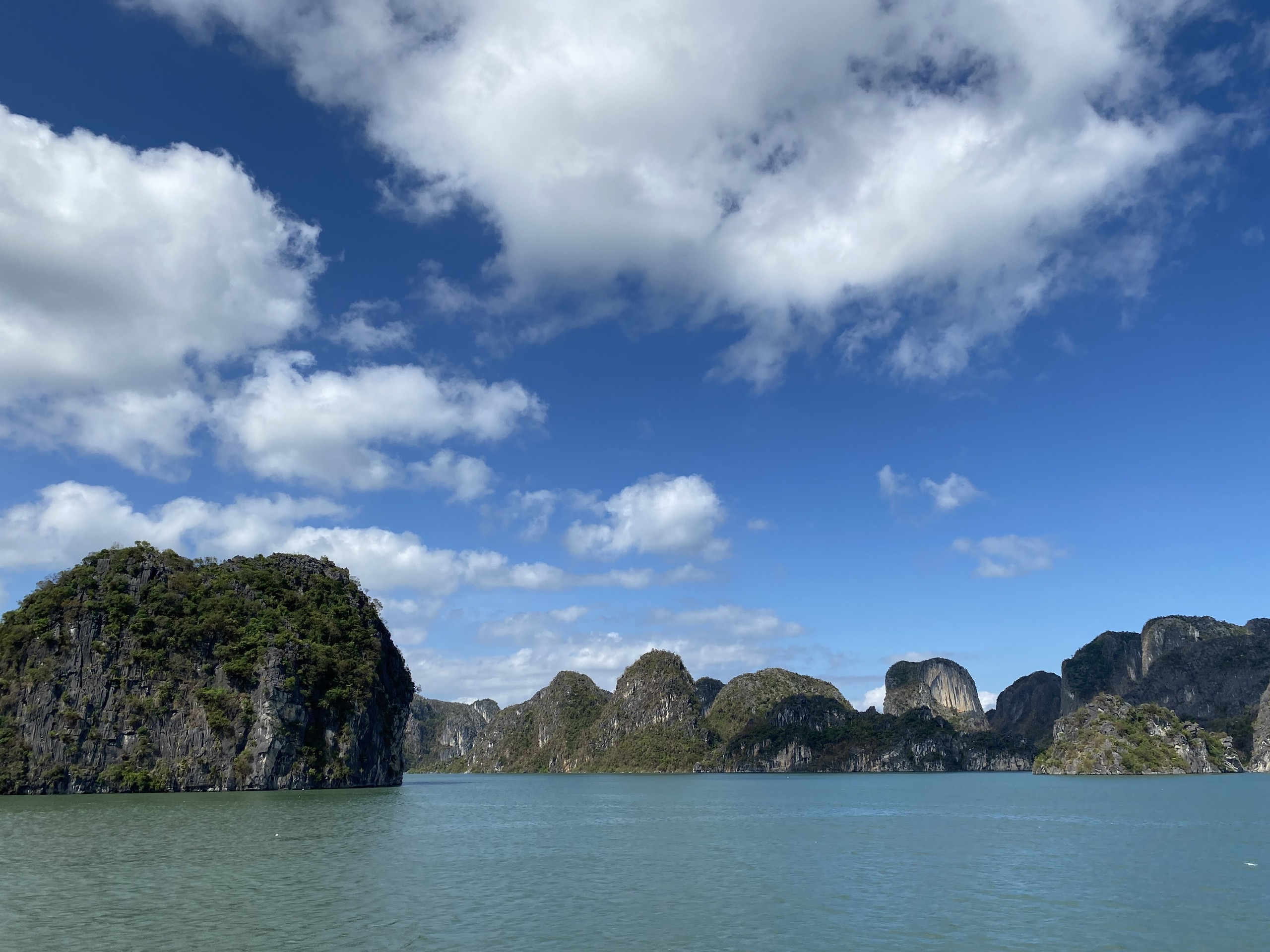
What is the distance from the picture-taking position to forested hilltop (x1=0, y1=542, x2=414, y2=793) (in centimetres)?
11312

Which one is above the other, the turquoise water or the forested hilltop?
the forested hilltop

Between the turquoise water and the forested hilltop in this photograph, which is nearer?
the turquoise water

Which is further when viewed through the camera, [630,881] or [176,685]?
[176,685]

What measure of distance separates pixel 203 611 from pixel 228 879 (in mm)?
101501

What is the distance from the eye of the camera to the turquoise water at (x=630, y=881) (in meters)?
28.8

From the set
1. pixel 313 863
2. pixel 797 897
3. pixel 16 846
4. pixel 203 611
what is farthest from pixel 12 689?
pixel 797 897

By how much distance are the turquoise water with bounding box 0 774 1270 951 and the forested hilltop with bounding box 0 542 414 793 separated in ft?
107

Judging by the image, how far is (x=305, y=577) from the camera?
152375mm

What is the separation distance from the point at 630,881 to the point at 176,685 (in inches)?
4187

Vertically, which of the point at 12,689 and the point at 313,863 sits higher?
the point at 12,689

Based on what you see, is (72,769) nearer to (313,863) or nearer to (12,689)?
(12,689)

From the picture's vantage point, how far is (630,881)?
1628 inches

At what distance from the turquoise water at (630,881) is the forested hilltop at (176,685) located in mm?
32532

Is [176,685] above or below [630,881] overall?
above
